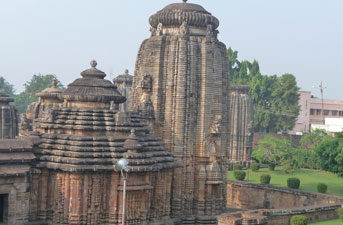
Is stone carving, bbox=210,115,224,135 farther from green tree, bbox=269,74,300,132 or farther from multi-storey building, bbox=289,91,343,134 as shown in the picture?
multi-storey building, bbox=289,91,343,134

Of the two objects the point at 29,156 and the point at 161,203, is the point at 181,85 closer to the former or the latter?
the point at 161,203

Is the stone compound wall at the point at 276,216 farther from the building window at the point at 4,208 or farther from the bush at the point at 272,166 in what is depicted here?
the bush at the point at 272,166

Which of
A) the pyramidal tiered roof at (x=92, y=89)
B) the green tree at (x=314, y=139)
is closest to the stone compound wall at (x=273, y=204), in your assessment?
the pyramidal tiered roof at (x=92, y=89)

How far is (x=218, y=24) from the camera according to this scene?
23.5 meters

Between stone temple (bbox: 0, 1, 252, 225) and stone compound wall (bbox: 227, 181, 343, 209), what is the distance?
8.31 metres

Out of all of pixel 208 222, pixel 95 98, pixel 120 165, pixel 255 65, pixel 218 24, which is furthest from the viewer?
pixel 255 65

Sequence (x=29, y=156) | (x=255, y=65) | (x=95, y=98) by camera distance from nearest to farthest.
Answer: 1. (x=29, y=156)
2. (x=95, y=98)
3. (x=255, y=65)

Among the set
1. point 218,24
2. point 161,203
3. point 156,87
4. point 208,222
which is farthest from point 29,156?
point 218,24

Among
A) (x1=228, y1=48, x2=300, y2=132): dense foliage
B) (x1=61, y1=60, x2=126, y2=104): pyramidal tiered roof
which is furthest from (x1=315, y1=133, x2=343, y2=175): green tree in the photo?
(x1=228, y1=48, x2=300, y2=132): dense foliage

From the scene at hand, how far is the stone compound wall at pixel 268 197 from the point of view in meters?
28.8

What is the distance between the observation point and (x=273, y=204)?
31078 mm

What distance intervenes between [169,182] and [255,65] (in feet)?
156

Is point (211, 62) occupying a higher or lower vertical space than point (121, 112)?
higher

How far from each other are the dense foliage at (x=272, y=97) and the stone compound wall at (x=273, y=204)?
30829 millimetres
